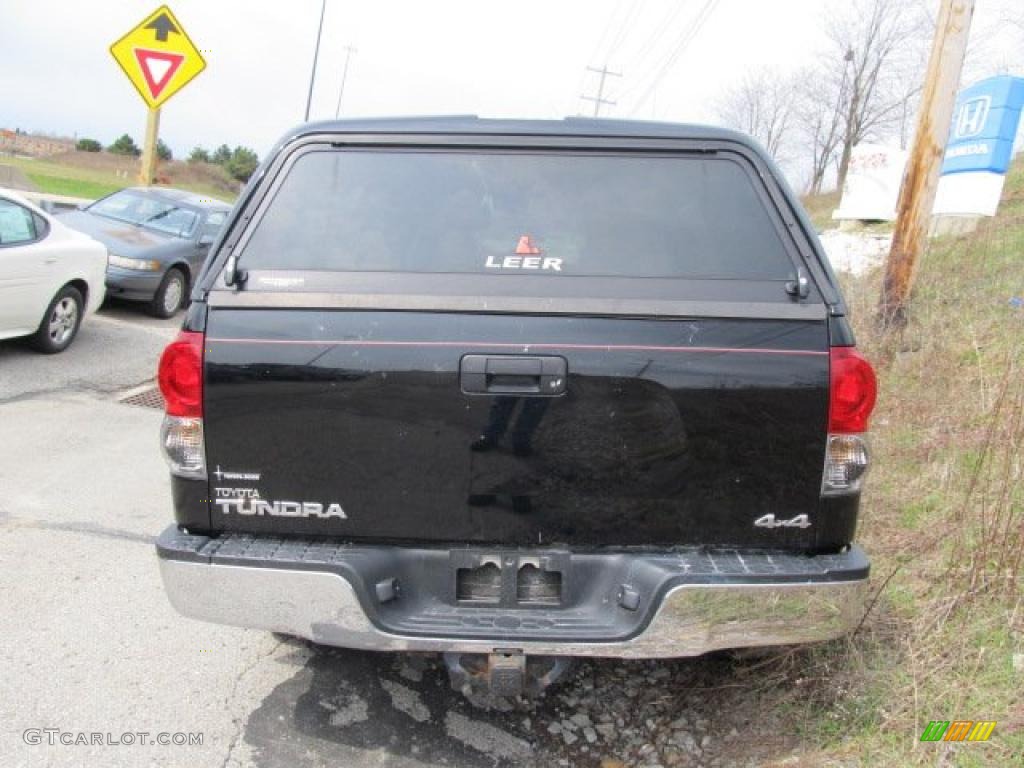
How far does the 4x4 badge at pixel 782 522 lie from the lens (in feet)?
8.32

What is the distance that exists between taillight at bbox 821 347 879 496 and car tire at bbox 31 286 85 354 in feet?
24.1

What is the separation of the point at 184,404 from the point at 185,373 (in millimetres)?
100

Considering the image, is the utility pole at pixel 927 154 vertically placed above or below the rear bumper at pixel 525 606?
above

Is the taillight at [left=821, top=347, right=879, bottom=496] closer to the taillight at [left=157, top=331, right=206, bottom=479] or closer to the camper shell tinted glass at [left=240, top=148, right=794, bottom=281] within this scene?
the camper shell tinted glass at [left=240, top=148, right=794, bottom=281]

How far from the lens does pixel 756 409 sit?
2467 mm

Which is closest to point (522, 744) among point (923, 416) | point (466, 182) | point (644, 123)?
point (466, 182)

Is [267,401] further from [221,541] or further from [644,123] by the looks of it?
[644,123]

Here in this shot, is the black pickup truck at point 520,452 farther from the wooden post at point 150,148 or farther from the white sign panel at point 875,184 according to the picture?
the white sign panel at point 875,184

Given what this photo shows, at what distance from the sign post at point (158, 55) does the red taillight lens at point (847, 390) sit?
944 cm

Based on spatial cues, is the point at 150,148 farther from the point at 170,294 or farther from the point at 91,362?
the point at 91,362

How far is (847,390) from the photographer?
246 centimetres

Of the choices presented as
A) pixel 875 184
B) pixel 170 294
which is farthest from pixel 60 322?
pixel 875 184

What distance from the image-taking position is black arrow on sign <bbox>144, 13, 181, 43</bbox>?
31.5 ft

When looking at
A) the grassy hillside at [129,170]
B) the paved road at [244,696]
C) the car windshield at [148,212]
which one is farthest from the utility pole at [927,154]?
the grassy hillside at [129,170]
